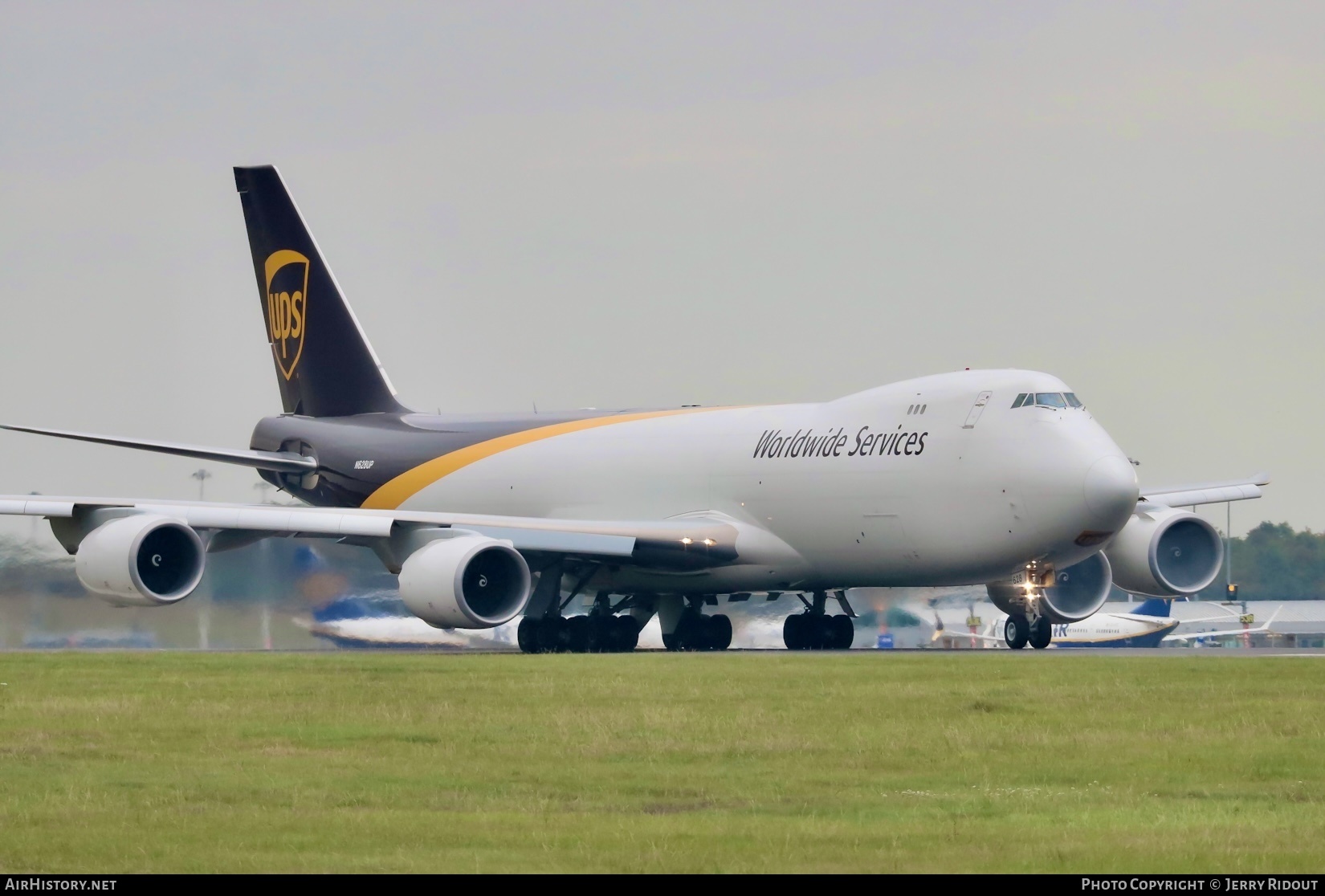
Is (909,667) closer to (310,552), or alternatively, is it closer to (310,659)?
(310,659)

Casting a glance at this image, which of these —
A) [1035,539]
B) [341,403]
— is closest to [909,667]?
[1035,539]

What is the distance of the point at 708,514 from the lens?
34.5m

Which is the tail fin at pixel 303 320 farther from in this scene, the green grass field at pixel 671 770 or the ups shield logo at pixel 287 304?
A: the green grass field at pixel 671 770

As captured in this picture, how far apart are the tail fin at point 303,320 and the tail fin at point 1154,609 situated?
1033 inches

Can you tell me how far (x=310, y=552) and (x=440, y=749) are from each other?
941 inches

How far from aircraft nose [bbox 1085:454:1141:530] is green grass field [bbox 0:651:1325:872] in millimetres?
4112

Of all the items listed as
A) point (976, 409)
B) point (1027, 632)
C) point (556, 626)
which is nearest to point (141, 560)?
point (556, 626)

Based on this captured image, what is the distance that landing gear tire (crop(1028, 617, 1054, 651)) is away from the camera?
3234 centimetres

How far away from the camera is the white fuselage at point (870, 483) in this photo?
29.4m

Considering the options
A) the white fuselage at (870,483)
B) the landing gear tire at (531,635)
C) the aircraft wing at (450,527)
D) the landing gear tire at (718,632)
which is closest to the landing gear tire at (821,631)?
the landing gear tire at (718,632)

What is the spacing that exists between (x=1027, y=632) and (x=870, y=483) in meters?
3.67
